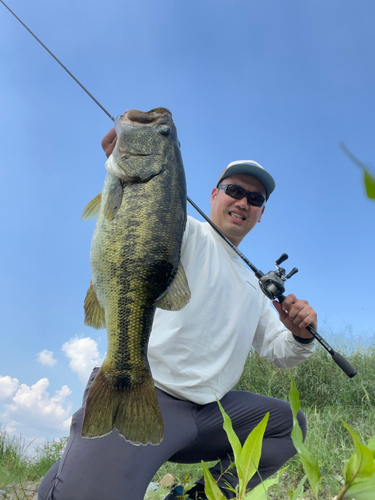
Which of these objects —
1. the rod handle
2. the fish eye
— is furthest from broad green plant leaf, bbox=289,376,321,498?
the rod handle

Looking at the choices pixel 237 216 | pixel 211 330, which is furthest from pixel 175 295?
pixel 237 216

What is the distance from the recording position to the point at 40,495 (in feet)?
8.07

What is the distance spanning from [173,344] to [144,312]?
1.03 metres

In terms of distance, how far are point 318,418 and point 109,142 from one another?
18.7ft

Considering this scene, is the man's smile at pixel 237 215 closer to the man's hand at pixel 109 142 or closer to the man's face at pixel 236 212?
the man's face at pixel 236 212

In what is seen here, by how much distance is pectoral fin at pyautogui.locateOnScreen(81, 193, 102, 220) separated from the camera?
2.24 m

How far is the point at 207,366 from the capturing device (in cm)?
310

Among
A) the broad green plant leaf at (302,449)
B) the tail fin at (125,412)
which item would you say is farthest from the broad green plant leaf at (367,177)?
the tail fin at (125,412)

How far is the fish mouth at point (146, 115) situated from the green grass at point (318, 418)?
3.20m

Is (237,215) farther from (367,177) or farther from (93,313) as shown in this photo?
(367,177)

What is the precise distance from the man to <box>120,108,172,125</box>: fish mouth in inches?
7.2

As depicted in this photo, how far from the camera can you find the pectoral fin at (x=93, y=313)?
2.11 metres

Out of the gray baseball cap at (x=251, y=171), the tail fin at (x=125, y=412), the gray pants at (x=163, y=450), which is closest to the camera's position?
the tail fin at (x=125, y=412)

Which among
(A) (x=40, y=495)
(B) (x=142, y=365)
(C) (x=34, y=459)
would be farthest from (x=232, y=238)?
(C) (x=34, y=459)
